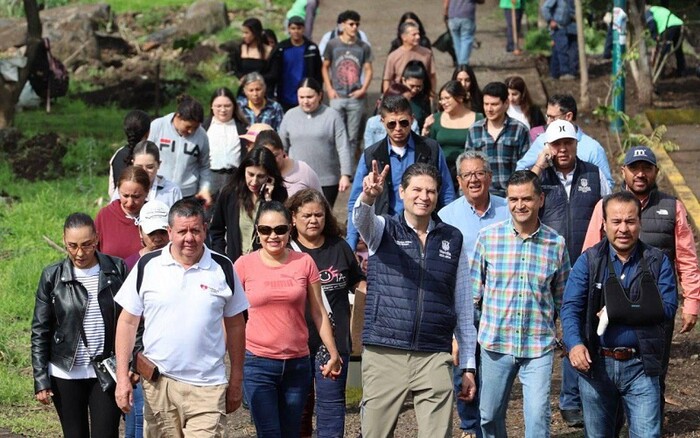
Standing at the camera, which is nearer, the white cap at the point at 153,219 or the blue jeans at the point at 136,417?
the white cap at the point at 153,219

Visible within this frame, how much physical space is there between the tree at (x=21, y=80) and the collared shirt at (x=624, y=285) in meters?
12.6

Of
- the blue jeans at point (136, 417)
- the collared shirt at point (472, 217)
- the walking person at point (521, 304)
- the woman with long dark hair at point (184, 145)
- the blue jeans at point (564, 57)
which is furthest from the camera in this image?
the blue jeans at point (564, 57)

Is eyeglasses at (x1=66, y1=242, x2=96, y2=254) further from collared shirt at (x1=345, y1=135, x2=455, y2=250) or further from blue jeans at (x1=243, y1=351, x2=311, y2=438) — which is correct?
collared shirt at (x1=345, y1=135, x2=455, y2=250)

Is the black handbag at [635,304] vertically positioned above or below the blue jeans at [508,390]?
above

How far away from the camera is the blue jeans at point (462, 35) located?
19453mm

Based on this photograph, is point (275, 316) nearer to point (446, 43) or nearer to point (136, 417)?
point (136, 417)

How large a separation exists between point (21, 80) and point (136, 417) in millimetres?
11446

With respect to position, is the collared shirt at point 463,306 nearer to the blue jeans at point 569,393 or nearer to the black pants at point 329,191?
the blue jeans at point 569,393

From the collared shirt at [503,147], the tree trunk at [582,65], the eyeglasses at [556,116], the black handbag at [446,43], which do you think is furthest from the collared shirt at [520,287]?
the black handbag at [446,43]

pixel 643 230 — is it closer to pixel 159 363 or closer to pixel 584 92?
pixel 159 363

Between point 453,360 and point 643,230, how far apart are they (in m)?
1.62

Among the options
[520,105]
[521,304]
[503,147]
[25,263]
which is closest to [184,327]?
[521,304]

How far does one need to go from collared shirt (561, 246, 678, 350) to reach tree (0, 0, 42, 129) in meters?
12.6

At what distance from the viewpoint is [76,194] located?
1616 cm
